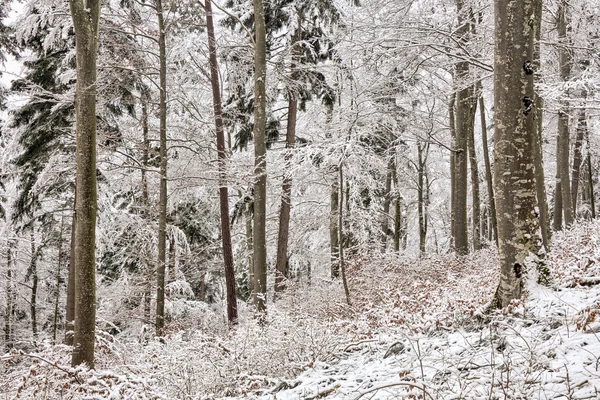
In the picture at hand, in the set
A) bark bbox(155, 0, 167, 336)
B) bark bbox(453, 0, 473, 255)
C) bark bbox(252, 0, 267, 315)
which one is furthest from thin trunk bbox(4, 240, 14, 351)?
bark bbox(453, 0, 473, 255)

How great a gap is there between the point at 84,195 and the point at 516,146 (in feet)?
17.0

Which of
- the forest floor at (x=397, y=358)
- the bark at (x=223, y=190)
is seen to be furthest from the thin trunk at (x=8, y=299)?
the forest floor at (x=397, y=358)

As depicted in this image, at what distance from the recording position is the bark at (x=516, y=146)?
4090 mm

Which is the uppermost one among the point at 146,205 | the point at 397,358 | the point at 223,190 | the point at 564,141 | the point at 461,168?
the point at 564,141

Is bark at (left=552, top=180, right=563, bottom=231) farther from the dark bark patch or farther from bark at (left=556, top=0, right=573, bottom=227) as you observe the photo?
the dark bark patch

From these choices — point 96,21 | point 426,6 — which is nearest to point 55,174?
point 96,21

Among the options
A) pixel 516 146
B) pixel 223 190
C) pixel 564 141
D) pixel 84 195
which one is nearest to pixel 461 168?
pixel 564 141

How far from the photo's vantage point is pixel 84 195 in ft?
18.0

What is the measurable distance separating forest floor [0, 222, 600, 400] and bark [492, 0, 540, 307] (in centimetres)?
40

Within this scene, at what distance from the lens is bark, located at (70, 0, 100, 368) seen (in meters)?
5.46

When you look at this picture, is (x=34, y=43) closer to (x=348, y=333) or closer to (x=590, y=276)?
(x=348, y=333)

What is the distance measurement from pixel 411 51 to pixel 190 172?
20.3 feet

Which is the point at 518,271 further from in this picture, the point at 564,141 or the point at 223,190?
the point at 564,141

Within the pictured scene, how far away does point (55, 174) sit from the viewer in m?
10.7
